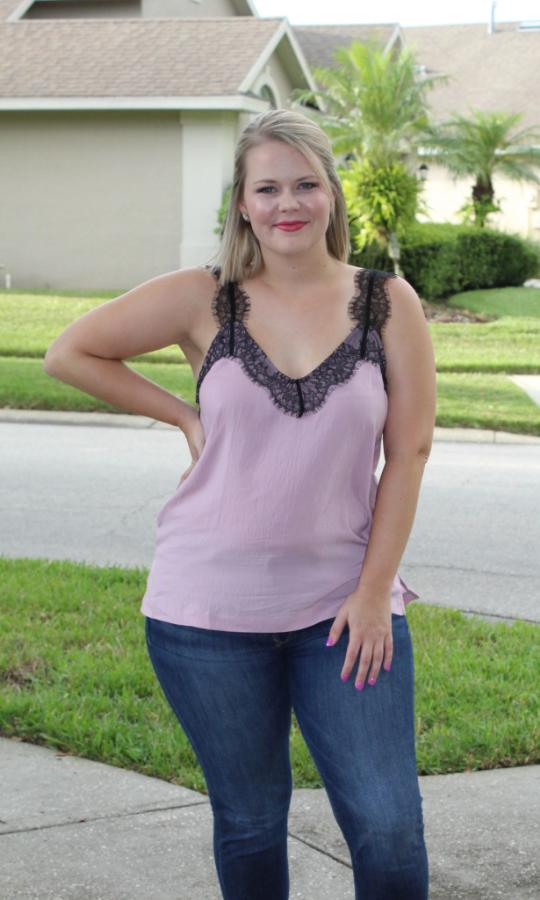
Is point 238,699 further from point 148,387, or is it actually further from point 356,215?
point 356,215

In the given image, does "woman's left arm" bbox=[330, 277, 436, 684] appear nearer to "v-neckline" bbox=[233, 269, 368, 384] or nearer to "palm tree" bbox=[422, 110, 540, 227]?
"v-neckline" bbox=[233, 269, 368, 384]

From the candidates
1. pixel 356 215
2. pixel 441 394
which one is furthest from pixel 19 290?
pixel 441 394

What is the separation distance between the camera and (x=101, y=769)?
14.1 ft

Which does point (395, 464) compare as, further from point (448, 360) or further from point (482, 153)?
point (482, 153)

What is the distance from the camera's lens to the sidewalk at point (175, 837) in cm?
347

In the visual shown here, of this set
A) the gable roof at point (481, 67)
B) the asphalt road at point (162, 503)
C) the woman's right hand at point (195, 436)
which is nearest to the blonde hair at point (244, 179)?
the woman's right hand at point (195, 436)

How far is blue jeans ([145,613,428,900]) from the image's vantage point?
2.41 meters

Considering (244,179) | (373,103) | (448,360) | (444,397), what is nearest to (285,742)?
(244,179)

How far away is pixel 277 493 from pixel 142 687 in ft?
8.47

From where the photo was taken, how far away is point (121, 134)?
1053 inches

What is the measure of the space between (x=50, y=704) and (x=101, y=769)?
1.67 feet

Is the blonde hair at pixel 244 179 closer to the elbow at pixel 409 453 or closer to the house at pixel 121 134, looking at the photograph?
the elbow at pixel 409 453

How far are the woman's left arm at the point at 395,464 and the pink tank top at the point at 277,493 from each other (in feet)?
0.11

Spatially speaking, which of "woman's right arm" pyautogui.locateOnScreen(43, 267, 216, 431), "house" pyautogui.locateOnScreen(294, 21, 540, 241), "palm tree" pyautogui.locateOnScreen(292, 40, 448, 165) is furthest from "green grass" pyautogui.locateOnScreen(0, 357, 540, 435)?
"house" pyautogui.locateOnScreen(294, 21, 540, 241)
